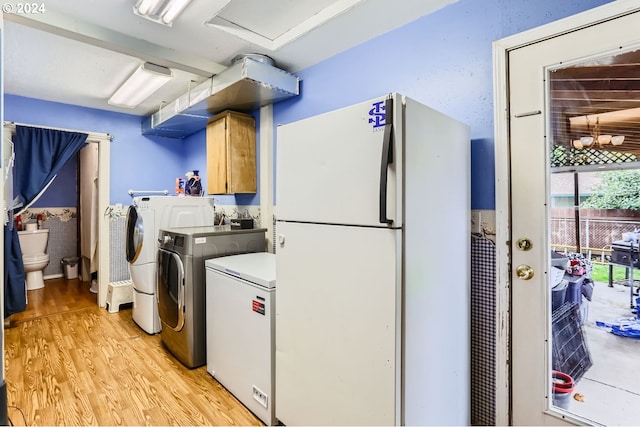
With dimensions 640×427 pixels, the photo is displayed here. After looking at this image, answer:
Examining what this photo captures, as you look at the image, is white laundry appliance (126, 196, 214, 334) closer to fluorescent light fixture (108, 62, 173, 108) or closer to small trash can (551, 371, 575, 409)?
fluorescent light fixture (108, 62, 173, 108)

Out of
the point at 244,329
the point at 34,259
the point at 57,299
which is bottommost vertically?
the point at 57,299

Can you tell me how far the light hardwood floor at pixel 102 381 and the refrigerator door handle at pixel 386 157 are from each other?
4.94 feet

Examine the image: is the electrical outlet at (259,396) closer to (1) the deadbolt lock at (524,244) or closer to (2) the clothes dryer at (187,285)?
(2) the clothes dryer at (187,285)

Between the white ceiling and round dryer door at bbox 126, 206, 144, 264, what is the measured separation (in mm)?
1312

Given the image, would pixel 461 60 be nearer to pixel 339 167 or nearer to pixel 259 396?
pixel 339 167

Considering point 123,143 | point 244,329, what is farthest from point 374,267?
point 123,143

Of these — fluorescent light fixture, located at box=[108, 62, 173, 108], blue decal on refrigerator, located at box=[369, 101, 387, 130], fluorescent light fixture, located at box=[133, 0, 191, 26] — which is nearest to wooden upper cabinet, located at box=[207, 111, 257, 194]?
fluorescent light fixture, located at box=[108, 62, 173, 108]

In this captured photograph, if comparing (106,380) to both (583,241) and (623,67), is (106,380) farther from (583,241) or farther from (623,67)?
(623,67)

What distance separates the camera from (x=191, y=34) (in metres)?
2.20

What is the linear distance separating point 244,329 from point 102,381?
3.89ft

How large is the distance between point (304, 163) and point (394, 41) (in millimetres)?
1148

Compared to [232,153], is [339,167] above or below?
below

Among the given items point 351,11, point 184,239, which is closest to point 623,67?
point 351,11

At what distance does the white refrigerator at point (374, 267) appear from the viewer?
1266 millimetres
